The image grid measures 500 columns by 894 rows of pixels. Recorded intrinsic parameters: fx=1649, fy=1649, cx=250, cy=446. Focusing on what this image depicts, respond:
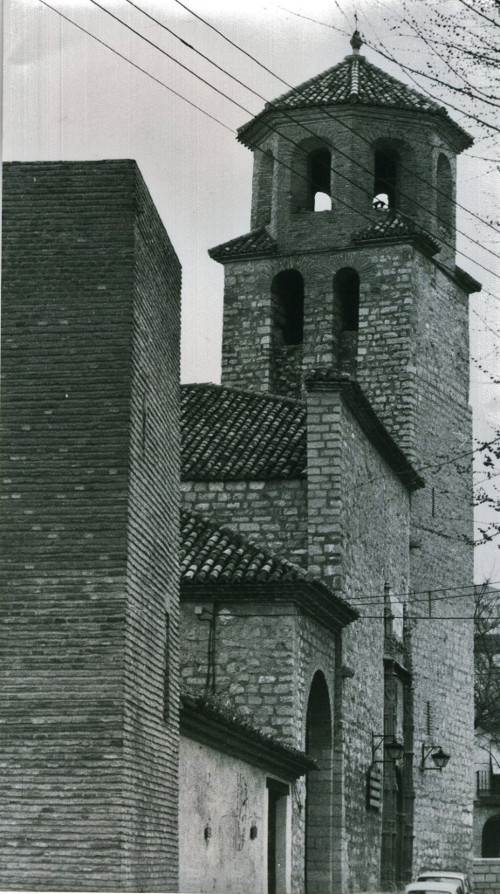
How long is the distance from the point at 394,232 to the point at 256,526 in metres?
9.40

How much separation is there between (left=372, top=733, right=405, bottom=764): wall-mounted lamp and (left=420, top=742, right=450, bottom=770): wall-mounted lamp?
6.07 feet

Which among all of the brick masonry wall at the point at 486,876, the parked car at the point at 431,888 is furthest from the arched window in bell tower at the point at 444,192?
the parked car at the point at 431,888

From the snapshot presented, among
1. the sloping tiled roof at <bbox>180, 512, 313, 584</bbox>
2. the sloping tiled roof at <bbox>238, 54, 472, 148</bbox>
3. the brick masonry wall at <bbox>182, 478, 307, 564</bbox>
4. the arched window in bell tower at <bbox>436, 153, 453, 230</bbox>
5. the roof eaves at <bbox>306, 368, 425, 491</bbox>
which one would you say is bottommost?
the sloping tiled roof at <bbox>180, 512, 313, 584</bbox>

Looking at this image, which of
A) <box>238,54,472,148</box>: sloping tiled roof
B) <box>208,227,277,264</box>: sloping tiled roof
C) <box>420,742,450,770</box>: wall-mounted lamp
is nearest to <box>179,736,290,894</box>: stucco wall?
<box>420,742,450,770</box>: wall-mounted lamp

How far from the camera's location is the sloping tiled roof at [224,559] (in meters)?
19.9

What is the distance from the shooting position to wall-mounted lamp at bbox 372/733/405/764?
2473 centimetres

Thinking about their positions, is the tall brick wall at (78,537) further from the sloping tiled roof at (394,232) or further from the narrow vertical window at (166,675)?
the sloping tiled roof at (394,232)

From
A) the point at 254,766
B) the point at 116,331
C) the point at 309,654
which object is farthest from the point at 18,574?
the point at 309,654

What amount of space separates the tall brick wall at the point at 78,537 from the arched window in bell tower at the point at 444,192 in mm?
16171

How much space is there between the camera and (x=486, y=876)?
31.8m

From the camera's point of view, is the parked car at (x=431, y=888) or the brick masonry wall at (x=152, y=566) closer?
the brick masonry wall at (x=152, y=566)

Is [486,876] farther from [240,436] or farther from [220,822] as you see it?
[220,822]

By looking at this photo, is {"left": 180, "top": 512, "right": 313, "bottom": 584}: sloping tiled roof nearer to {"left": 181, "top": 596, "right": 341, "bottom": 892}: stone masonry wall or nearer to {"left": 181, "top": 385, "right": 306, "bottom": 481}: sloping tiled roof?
{"left": 181, "top": 596, "right": 341, "bottom": 892}: stone masonry wall

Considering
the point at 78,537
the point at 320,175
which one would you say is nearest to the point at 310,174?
the point at 320,175
